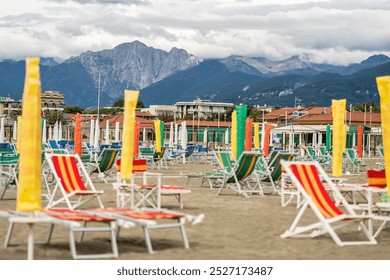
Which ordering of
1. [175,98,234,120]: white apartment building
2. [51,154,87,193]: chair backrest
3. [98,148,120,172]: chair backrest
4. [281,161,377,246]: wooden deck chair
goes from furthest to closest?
1. [175,98,234,120]: white apartment building
2. [98,148,120,172]: chair backrest
3. [51,154,87,193]: chair backrest
4. [281,161,377,246]: wooden deck chair

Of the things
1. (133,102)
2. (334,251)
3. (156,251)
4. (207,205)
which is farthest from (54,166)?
(334,251)

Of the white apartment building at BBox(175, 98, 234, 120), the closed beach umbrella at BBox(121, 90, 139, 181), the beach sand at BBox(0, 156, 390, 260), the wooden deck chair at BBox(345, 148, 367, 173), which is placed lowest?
the beach sand at BBox(0, 156, 390, 260)

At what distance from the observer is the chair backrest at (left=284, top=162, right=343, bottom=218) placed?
280 inches

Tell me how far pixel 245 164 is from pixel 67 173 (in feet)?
11.1

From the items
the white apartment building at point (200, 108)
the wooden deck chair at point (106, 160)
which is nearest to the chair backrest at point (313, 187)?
the wooden deck chair at point (106, 160)

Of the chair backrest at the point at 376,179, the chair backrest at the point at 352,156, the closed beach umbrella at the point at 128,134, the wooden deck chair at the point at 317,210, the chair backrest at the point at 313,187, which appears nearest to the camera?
the wooden deck chair at the point at 317,210

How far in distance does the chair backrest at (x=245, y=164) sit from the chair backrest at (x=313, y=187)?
4029 millimetres

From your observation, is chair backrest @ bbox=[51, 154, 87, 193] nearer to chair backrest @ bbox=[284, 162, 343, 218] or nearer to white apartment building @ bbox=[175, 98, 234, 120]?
chair backrest @ bbox=[284, 162, 343, 218]

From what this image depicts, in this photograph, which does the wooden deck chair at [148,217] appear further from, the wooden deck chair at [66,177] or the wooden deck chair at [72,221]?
the wooden deck chair at [66,177]

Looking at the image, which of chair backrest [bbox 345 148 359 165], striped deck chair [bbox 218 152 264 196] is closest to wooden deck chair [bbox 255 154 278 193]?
striped deck chair [bbox 218 152 264 196]

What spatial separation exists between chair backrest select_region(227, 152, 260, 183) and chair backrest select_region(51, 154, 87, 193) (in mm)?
3149

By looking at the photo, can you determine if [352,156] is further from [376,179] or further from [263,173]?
[376,179]

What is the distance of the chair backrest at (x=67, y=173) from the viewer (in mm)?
9180

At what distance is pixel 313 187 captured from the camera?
7.40 meters
